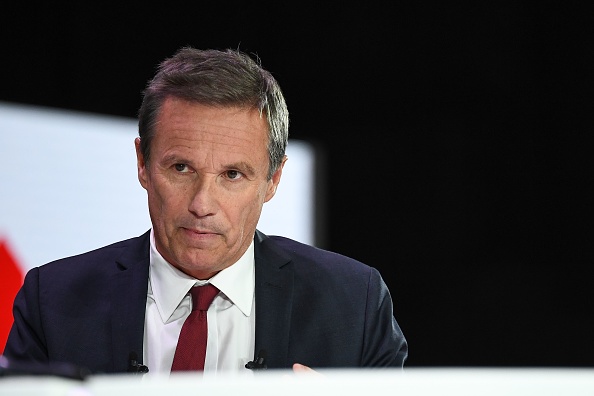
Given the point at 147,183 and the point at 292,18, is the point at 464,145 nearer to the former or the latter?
the point at 292,18

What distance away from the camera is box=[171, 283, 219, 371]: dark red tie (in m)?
1.78

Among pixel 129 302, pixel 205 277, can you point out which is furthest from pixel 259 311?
pixel 129 302

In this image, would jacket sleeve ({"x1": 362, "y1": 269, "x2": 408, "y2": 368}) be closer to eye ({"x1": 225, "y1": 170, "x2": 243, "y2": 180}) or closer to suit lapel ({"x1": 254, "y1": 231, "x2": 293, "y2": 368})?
suit lapel ({"x1": 254, "y1": 231, "x2": 293, "y2": 368})

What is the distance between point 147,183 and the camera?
193cm

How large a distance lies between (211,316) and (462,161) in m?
2.34

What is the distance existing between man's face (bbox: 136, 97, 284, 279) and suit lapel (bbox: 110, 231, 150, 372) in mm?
106

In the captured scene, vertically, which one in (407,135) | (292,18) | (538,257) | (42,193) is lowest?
(538,257)

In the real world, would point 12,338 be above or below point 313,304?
below

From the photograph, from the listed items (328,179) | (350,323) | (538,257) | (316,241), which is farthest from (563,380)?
(538,257)

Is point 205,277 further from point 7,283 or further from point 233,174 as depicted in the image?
point 7,283

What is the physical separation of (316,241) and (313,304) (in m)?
1.64

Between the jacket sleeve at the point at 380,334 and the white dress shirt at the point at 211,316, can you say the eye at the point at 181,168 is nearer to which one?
the white dress shirt at the point at 211,316

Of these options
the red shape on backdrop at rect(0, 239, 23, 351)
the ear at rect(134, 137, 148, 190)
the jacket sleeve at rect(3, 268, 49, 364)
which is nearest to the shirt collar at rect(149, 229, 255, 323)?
the ear at rect(134, 137, 148, 190)

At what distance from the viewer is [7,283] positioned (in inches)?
113
